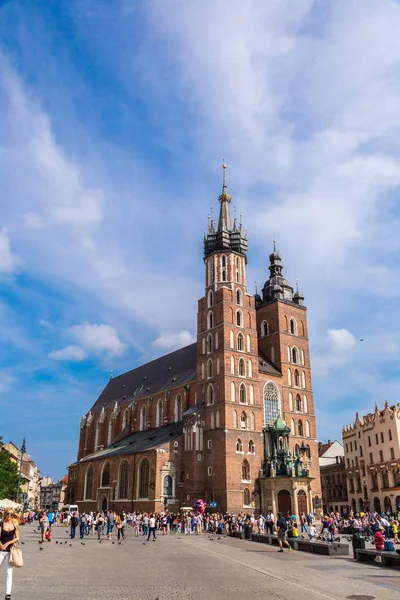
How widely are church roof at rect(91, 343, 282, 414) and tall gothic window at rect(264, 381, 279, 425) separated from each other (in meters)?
1.48

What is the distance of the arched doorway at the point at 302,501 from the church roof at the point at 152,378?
52.8 ft

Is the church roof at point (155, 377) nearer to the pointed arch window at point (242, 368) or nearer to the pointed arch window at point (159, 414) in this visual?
the pointed arch window at point (159, 414)

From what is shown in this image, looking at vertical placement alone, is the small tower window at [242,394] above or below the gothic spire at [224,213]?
below

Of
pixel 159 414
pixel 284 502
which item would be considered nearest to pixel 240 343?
pixel 284 502

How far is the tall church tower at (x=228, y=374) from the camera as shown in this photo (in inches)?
1757

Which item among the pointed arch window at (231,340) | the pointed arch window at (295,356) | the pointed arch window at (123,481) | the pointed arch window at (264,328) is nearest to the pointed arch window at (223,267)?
the pointed arch window at (231,340)

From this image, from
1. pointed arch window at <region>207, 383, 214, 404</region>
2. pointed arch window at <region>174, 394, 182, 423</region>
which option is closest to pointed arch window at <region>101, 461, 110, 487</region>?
pointed arch window at <region>174, 394, 182, 423</region>

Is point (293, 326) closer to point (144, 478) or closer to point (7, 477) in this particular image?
point (144, 478)

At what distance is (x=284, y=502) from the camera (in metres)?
43.8

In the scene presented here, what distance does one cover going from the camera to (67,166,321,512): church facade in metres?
45.4

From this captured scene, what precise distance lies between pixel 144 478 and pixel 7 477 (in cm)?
1354

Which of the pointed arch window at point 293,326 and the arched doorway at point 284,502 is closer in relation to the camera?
Result: the arched doorway at point 284,502

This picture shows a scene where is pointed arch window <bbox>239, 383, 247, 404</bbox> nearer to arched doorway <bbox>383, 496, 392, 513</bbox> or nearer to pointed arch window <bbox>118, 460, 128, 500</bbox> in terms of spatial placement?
pointed arch window <bbox>118, 460, 128, 500</bbox>

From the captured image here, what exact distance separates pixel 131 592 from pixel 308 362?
150 feet
